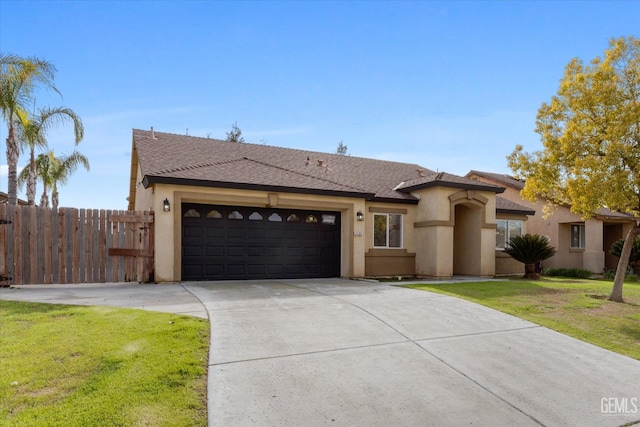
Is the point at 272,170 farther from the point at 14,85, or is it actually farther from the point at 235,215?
the point at 14,85

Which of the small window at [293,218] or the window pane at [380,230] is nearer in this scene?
the small window at [293,218]

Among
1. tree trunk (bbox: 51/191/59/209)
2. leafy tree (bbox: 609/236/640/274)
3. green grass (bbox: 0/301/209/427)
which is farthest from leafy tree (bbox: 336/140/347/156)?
green grass (bbox: 0/301/209/427)

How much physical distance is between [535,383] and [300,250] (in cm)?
1040

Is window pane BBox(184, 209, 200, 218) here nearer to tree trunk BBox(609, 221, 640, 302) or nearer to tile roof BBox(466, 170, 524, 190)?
tree trunk BBox(609, 221, 640, 302)

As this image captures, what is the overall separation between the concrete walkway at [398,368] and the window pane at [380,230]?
23.5ft

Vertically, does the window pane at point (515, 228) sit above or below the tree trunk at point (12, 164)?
below

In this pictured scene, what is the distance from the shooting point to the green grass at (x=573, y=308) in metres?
7.02

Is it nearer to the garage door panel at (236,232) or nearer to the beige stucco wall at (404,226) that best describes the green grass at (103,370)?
the beige stucco wall at (404,226)

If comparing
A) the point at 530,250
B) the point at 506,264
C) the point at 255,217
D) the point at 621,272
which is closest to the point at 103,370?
the point at 255,217

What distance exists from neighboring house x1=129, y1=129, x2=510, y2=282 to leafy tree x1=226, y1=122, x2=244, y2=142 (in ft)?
74.0

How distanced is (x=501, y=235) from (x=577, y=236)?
7.93m

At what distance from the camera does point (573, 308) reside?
29.9 ft

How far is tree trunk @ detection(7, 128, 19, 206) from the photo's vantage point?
14984 millimetres

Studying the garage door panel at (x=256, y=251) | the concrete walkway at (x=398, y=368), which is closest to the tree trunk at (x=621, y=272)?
the concrete walkway at (x=398, y=368)
